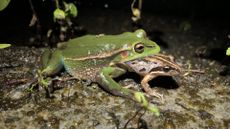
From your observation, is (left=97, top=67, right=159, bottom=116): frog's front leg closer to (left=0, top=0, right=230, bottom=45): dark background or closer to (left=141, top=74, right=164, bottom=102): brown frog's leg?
(left=141, top=74, right=164, bottom=102): brown frog's leg

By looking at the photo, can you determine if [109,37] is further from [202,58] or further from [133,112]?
[202,58]

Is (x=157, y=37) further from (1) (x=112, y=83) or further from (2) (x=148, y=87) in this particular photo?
(1) (x=112, y=83)

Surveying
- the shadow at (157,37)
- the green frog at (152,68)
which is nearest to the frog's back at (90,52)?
the green frog at (152,68)

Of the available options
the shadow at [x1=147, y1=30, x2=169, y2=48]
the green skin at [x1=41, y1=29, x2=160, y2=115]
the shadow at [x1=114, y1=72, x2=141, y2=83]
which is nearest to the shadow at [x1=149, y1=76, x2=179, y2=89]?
the shadow at [x1=114, y1=72, x2=141, y2=83]

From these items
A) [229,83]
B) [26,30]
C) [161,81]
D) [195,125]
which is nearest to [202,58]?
[229,83]

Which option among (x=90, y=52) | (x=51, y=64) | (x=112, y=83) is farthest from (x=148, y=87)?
(x=51, y=64)

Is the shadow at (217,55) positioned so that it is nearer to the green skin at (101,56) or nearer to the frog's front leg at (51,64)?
the green skin at (101,56)

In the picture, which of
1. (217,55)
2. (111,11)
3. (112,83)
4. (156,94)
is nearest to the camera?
(112,83)
